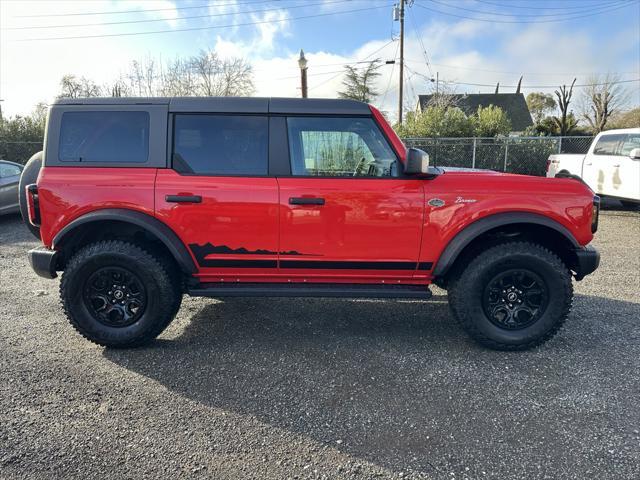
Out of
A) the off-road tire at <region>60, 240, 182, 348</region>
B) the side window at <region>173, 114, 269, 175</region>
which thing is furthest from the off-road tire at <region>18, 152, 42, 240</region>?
the side window at <region>173, 114, 269, 175</region>

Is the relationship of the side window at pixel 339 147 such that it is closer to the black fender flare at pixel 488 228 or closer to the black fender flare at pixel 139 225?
the black fender flare at pixel 488 228

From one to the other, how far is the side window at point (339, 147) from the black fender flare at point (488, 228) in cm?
79

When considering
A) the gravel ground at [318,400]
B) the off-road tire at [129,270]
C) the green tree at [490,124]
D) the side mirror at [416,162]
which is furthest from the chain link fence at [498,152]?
the off-road tire at [129,270]

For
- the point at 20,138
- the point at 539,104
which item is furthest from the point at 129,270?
the point at 539,104

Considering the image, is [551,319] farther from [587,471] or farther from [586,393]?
[587,471]

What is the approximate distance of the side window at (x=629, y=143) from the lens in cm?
892

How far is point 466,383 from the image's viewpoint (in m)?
2.96

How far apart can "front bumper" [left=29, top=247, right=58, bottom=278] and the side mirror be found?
9.68 ft

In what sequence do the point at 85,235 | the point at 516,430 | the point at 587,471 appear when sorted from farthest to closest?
the point at 85,235 < the point at 516,430 < the point at 587,471

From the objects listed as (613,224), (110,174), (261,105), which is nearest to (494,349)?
(261,105)

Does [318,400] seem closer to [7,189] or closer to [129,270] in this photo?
[129,270]

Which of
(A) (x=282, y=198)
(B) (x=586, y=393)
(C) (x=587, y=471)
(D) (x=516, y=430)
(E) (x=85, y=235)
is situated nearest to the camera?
(C) (x=587, y=471)

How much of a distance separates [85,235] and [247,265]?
141 cm

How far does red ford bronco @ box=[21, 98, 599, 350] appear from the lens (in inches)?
129
